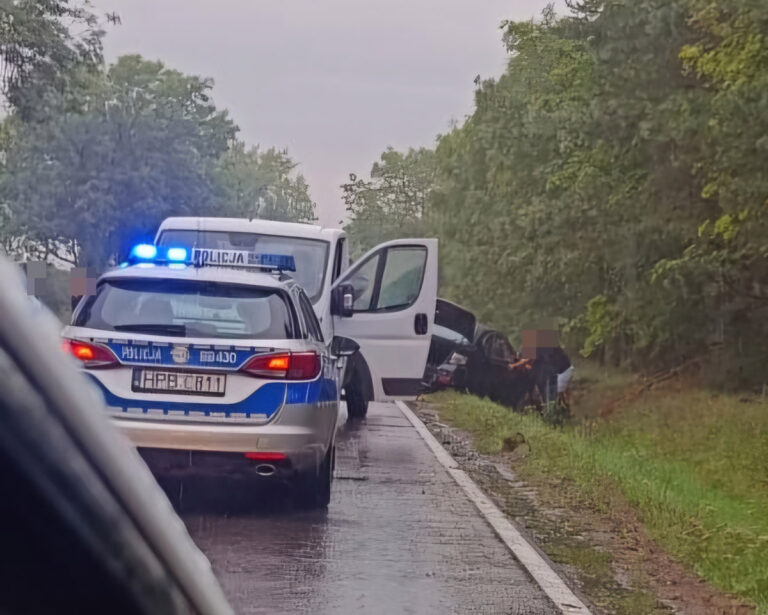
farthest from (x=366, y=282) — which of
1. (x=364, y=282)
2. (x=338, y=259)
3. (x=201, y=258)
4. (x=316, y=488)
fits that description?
(x=316, y=488)

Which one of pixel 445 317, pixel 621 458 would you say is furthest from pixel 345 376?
pixel 445 317

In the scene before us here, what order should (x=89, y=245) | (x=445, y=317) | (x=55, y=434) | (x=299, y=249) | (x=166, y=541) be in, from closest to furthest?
(x=55, y=434)
(x=166, y=541)
(x=299, y=249)
(x=445, y=317)
(x=89, y=245)

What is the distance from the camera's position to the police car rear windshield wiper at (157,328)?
26.2ft

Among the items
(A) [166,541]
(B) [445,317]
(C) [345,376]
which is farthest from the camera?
(B) [445,317]

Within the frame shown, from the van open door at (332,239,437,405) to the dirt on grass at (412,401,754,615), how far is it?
1.69 m

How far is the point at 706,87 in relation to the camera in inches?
763

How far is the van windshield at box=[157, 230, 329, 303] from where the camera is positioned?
13320 millimetres

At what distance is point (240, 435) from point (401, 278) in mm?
6353

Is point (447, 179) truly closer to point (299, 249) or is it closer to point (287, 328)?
point (299, 249)

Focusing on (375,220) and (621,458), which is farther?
(375,220)

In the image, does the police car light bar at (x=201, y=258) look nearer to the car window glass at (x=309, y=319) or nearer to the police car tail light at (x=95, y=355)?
the car window glass at (x=309, y=319)

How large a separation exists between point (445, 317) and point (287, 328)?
1095cm

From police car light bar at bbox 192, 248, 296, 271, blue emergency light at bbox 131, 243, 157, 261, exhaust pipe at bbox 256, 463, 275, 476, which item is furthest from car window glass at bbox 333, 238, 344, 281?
exhaust pipe at bbox 256, 463, 275, 476

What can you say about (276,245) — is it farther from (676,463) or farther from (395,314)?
(676,463)
